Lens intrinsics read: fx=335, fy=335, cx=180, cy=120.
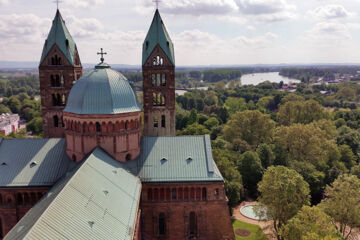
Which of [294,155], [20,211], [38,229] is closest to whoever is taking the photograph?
[38,229]

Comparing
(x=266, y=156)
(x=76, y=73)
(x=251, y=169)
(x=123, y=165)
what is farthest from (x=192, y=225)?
(x=266, y=156)

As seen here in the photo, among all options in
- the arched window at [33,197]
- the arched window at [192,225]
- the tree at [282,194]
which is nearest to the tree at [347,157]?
the tree at [282,194]

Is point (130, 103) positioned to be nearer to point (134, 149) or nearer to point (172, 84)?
point (134, 149)

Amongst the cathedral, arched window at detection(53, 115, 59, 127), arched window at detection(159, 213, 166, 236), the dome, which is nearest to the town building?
arched window at detection(53, 115, 59, 127)

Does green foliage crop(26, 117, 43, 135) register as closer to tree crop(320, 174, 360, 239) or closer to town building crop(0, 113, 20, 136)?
town building crop(0, 113, 20, 136)

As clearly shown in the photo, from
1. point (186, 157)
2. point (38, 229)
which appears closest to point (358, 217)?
point (186, 157)

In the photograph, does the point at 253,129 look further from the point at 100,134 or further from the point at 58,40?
the point at 100,134
